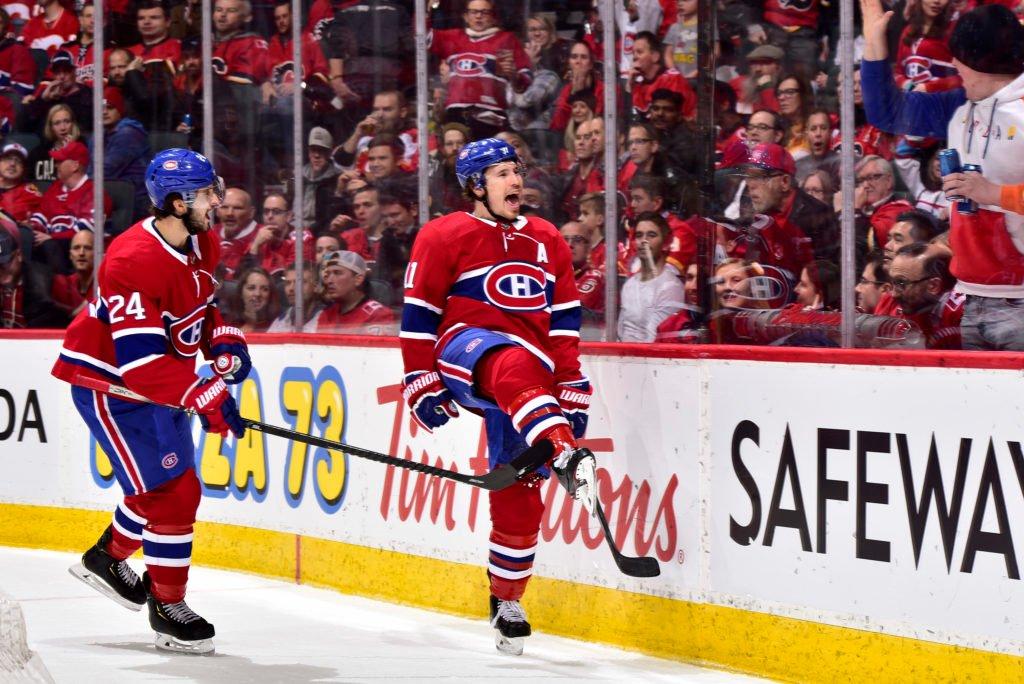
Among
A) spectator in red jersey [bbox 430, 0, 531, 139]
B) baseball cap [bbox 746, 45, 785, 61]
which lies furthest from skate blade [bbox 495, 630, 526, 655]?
spectator in red jersey [bbox 430, 0, 531, 139]

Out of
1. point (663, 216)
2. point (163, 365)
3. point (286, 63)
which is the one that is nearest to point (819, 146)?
point (663, 216)

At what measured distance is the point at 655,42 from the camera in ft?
15.6

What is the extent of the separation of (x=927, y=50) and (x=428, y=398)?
156 centimetres

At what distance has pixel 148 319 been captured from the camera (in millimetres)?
4141

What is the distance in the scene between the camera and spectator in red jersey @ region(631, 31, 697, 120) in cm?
470

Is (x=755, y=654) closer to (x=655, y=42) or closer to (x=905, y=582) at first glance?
(x=905, y=582)

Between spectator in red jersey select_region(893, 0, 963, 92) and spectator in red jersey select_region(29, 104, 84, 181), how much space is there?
4.16m

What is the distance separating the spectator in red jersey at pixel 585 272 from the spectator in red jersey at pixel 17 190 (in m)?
3.04

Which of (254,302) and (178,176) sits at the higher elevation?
(178,176)

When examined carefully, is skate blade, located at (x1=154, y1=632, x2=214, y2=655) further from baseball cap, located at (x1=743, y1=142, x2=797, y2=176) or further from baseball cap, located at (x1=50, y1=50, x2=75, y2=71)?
baseball cap, located at (x1=50, y1=50, x2=75, y2=71)

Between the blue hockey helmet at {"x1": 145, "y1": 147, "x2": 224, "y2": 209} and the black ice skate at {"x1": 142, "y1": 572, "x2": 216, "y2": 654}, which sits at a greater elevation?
the blue hockey helmet at {"x1": 145, "y1": 147, "x2": 224, "y2": 209}

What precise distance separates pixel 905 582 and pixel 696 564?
0.71 meters

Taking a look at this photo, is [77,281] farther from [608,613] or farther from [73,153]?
[608,613]

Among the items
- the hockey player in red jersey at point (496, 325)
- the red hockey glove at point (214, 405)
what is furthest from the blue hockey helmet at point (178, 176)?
the hockey player in red jersey at point (496, 325)
